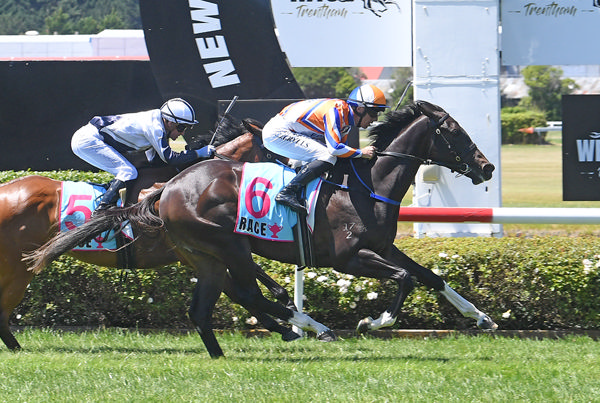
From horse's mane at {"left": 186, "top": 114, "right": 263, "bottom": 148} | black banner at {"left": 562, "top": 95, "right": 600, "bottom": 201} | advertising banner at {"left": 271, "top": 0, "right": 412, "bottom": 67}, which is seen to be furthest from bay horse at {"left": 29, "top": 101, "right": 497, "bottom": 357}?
advertising banner at {"left": 271, "top": 0, "right": 412, "bottom": 67}

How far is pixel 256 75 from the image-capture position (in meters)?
9.68

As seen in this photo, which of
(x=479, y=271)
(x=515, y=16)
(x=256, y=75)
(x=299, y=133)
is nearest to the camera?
(x=299, y=133)

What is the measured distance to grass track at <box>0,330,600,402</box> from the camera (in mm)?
4621

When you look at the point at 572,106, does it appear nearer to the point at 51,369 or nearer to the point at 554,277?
the point at 554,277

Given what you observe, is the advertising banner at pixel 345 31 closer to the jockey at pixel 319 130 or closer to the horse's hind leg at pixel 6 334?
the jockey at pixel 319 130

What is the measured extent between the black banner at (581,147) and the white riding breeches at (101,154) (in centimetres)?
394

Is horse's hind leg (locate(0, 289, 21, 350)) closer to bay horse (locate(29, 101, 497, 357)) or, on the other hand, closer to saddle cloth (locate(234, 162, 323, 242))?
bay horse (locate(29, 101, 497, 357))

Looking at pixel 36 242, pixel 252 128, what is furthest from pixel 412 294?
pixel 36 242

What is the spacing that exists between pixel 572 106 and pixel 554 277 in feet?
7.05

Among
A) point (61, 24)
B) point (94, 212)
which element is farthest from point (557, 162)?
point (61, 24)

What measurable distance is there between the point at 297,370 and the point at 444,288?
1379 mm

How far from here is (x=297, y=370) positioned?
523 centimetres

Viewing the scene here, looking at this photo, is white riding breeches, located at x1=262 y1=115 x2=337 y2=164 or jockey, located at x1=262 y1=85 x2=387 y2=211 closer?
jockey, located at x1=262 y1=85 x2=387 y2=211

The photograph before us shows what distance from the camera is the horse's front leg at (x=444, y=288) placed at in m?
6.03
